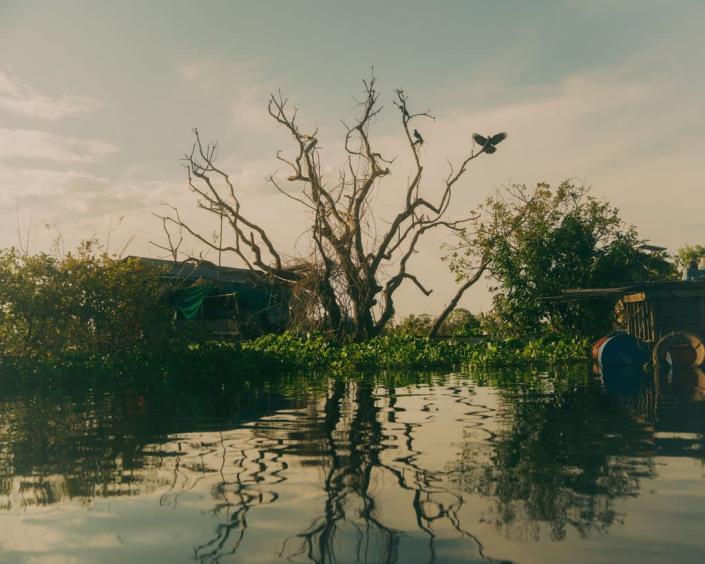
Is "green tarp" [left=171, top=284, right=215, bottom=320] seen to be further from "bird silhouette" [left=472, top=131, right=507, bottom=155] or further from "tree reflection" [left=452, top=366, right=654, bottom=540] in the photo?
"tree reflection" [left=452, top=366, right=654, bottom=540]

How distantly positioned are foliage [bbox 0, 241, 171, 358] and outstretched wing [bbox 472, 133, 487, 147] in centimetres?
1503

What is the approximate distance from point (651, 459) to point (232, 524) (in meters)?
3.95

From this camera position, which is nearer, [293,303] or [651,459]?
[651,459]

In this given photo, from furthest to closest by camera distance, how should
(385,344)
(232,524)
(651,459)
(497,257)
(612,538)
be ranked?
1. (497,257)
2. (385,344)
3. (651,459)
4. (232,524)
5. (612,538)

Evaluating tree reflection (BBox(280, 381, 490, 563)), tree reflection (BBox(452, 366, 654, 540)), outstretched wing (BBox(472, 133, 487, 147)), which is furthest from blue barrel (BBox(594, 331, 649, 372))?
outstretched wing (BBox(472, 133, 487, 147))

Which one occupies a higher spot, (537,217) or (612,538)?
(537,217)

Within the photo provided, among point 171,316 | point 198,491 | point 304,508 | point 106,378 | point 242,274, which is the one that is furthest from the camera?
point 242,274

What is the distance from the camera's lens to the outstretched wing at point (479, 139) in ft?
104

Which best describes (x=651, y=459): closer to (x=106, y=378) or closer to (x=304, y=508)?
(x=304, y=508)

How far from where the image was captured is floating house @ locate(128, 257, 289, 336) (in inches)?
1220

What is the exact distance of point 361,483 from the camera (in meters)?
6.16

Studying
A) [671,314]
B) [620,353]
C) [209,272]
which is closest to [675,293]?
[671,314]

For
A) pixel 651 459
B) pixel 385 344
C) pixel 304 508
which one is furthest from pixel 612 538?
pixel 385 344

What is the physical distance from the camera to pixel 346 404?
1285 cm
